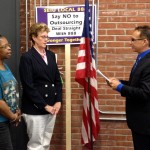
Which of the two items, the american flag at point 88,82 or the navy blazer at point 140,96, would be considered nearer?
the navy blazer at point 140,96

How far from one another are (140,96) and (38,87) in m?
1.12

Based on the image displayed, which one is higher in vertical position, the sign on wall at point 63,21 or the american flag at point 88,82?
the sign on wall at point 63,21

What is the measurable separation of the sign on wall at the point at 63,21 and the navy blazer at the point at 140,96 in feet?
4.10

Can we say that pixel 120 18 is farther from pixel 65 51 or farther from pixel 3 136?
pixel 3 136

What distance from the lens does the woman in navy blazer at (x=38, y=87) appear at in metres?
3.21

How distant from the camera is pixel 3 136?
2.71 meters

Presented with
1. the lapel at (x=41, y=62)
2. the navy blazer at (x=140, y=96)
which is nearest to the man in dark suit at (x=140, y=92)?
the navy blazer at (x=140, y=96)

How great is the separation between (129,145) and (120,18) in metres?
1.58

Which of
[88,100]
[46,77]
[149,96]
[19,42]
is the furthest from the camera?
[19,42]

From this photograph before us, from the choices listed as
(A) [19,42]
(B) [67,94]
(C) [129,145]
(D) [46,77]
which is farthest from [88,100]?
(A) [19,42]

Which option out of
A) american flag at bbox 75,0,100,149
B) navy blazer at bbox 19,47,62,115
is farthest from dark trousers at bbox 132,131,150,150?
navy blazer at bbox 19,47,62,115

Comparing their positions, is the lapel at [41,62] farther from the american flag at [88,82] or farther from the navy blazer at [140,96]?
the navy blazer at [140,96]

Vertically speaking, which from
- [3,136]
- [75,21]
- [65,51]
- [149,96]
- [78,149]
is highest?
[75,21]

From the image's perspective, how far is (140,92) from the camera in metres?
2.64
